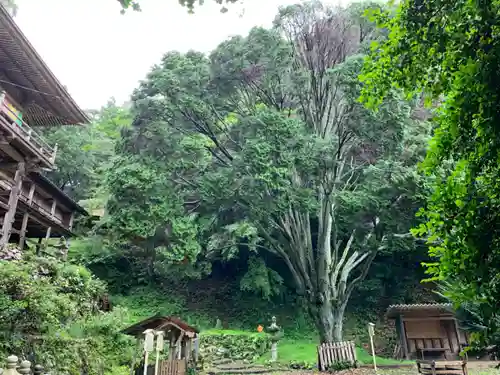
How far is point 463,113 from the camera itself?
370cm

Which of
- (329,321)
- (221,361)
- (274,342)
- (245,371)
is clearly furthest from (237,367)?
(329,321)

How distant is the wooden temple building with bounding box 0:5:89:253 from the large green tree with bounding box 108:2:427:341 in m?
3.69

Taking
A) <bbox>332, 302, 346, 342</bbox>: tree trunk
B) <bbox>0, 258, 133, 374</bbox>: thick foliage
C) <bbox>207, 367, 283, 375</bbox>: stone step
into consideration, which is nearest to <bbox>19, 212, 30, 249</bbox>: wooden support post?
<bbox>0, 258, 133, 374</bbox>: thick foliage

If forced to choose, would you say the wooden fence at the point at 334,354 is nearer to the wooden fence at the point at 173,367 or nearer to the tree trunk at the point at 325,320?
the tree trunk at the point at 325,320

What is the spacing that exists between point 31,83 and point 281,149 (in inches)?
408

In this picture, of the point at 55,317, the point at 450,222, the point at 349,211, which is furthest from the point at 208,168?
the point at 450,222

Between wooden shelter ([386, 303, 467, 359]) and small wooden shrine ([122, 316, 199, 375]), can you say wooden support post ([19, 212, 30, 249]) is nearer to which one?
small wooden shrine ([122, 316, 199, 375])

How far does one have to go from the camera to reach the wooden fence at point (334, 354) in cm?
1312

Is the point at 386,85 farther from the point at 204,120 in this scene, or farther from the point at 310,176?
the point at 204,120

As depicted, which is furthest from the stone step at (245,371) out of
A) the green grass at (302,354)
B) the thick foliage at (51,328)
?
the thick foliage at (51,328)

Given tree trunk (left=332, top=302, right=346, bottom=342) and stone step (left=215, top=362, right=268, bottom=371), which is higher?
tree trunk (left=332, top=302, right=346, bottom=342)

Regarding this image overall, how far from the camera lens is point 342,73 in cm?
1244

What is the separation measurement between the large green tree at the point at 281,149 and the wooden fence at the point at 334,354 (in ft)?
1.15

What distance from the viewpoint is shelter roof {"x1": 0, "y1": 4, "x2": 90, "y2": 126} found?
12.6m
